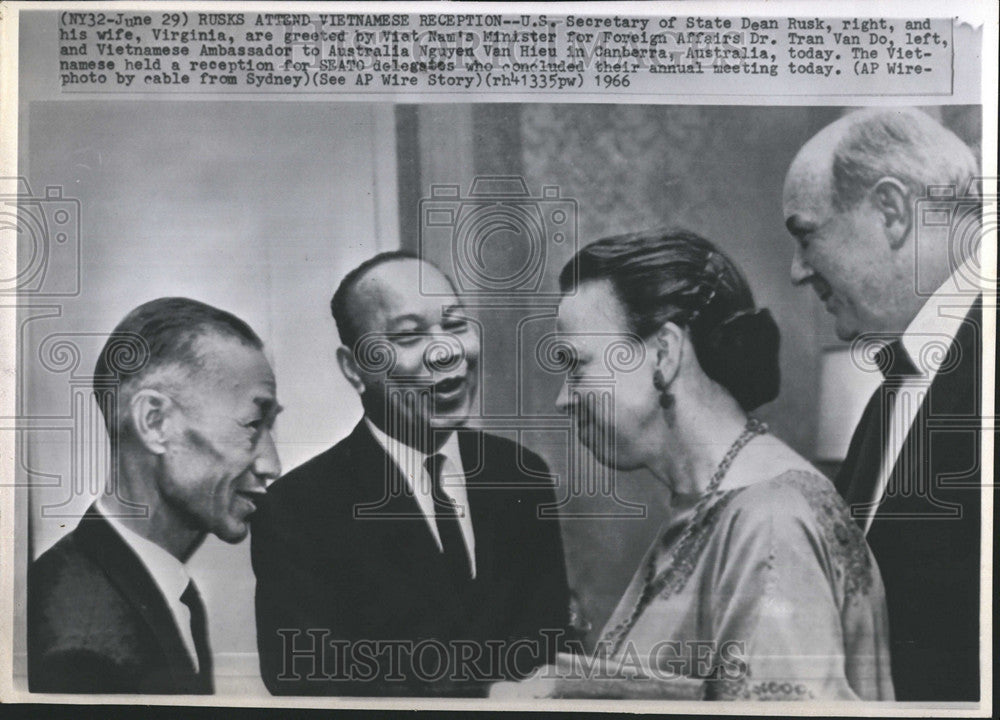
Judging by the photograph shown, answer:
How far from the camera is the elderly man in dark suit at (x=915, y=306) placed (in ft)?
7.99

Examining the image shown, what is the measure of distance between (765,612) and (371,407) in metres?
1.34

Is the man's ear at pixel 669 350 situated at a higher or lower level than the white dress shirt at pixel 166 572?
higher

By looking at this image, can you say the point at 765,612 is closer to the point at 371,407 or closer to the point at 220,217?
the point at 371,407

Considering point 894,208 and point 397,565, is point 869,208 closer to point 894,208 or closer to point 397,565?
point 894,208

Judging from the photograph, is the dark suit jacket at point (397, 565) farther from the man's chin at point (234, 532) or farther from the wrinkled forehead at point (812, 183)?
the wrinkled forehead at point (812, 183)

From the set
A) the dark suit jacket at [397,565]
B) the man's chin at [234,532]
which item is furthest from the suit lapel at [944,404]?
the man's chin at [234,532]

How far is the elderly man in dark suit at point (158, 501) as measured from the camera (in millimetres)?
2457

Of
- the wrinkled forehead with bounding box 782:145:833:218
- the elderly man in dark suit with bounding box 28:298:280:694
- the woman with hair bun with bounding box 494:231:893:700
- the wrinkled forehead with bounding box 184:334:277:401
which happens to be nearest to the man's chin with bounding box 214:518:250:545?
the elderly man in dark suit with bounding box 28:298:280:694

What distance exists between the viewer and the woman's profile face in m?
2.44

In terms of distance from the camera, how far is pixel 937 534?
2430 millimetres

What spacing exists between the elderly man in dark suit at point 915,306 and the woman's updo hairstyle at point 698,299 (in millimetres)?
208

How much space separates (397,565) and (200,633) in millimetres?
646

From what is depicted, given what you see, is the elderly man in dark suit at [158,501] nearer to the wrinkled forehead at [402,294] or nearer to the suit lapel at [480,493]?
the wrinkled forehead at [402,294]

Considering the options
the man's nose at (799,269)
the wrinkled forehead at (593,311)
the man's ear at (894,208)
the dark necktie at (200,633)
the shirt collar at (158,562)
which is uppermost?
the man's ear at (894,208)
